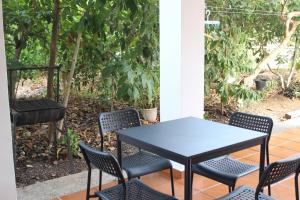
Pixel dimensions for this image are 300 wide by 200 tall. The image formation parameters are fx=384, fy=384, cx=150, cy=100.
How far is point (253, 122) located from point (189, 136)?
68 centimetres

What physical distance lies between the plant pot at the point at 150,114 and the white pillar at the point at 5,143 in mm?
2558

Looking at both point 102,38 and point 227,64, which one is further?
point 227,64

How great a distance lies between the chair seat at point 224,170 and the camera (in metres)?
2.41

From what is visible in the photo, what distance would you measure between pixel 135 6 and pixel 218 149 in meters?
1.65

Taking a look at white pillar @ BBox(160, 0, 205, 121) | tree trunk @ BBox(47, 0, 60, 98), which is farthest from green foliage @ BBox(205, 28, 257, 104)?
tree trunk @ BBox(47, 0, 60, 98)

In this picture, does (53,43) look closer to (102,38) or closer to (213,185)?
(102,38)

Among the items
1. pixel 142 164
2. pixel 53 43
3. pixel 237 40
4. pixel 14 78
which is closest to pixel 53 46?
pixel 53 43

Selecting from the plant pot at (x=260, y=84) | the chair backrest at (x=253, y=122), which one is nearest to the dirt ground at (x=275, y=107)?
the plant pot at (x=260, y=84)

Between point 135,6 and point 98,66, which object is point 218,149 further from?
point 98,66

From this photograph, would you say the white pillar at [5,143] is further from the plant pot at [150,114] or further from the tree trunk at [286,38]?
the tree trunk at [286,38]

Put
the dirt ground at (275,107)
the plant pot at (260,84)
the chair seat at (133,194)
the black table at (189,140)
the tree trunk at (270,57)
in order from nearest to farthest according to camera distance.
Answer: the black table at (189,140)
the chair seat at (133,194)
the dirt ground at (275,107)
the tree trunk at (270,57)
the plant pot at (260,84)

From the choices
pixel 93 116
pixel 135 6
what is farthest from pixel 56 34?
pixel 93 116

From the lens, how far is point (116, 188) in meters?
2.23

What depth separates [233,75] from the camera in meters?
5.18
